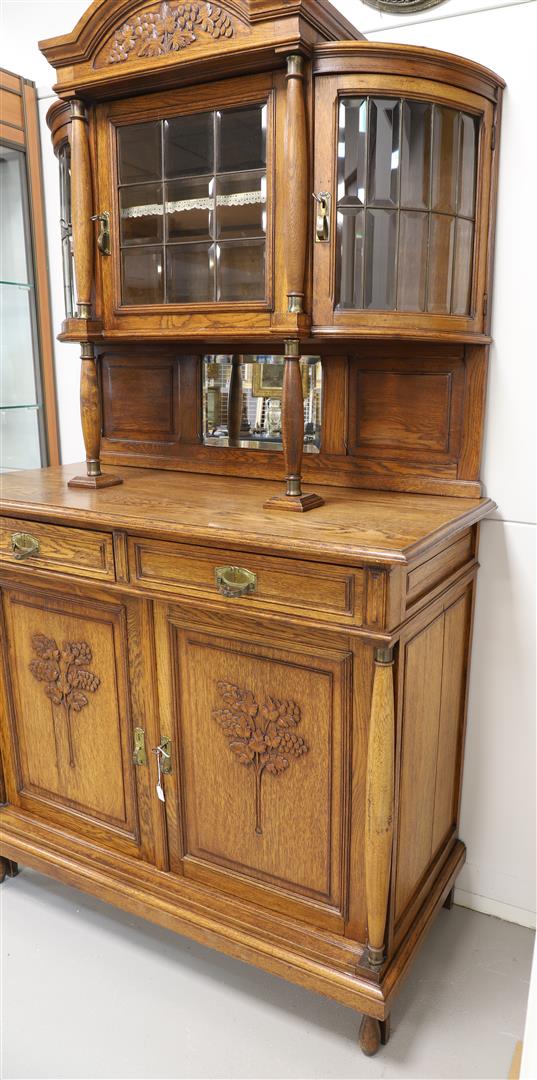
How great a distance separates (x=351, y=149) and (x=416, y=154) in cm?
15

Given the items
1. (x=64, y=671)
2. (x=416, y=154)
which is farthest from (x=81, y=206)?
(x=64, y=671)

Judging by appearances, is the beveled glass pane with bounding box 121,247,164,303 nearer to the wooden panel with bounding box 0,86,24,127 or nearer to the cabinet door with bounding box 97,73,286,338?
the cabinet door with bounding box 97,73,286,338

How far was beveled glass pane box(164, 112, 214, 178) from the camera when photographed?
6.17 feet

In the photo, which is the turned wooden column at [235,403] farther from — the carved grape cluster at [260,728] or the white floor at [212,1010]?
the white floor at [212,1010]

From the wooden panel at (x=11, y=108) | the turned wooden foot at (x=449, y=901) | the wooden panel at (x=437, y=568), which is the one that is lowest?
the turned wooden foot at (x=449, y=901)

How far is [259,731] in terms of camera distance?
1.80m

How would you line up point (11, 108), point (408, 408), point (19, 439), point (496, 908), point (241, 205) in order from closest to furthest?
point (241, 205) → point (408, 408) → point (496, 908) → point (11, 108) → point (19, 439)

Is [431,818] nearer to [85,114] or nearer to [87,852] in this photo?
[87,852]

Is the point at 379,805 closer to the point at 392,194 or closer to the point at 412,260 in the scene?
the point at 412,260

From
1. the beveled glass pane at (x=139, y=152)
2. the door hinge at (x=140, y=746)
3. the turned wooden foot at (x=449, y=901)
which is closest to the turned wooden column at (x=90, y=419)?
the beveled glass pane at (x=139, y=152)

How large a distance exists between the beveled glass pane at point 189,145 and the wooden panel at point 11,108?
944mm

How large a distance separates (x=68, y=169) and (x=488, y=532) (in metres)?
1.51

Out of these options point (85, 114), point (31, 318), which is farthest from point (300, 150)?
point (31, 318)

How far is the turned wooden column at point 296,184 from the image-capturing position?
5.45 feet
